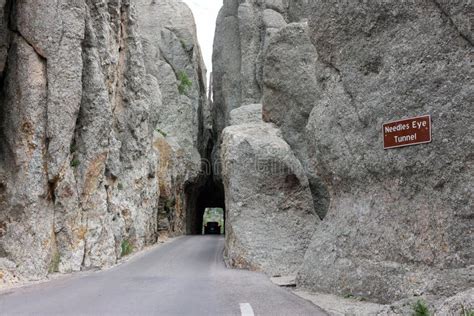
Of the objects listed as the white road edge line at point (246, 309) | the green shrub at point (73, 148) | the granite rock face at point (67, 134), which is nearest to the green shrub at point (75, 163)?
the granite rock face at point (67, 134)

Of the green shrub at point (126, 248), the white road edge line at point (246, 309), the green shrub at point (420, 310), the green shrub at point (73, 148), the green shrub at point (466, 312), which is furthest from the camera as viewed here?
the green shrub at point (126, 248)

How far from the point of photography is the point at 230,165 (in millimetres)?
14328

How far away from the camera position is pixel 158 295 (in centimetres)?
796

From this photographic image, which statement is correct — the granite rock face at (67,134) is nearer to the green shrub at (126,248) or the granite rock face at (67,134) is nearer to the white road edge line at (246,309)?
the green shrub at (126,248)

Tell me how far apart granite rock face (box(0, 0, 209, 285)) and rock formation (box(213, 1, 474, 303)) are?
23.2 ft

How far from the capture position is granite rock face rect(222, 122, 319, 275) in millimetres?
13117

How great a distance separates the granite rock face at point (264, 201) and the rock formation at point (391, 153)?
384 centimetres

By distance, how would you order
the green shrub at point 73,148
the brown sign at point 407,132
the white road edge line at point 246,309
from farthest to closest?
the green shrub at point 73,148 → the brown sign at point 407,132 → the white road edge line at point 246,309

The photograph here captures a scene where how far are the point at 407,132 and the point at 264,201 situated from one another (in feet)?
23.5

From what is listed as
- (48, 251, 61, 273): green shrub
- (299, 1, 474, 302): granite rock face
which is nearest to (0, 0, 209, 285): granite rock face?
(48, 251, 61, 273): green shrub

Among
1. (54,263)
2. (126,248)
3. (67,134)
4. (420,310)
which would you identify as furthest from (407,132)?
(126,248)

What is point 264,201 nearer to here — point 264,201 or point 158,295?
point 264,201

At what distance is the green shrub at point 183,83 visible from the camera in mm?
35125

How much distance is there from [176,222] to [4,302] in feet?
77.1
